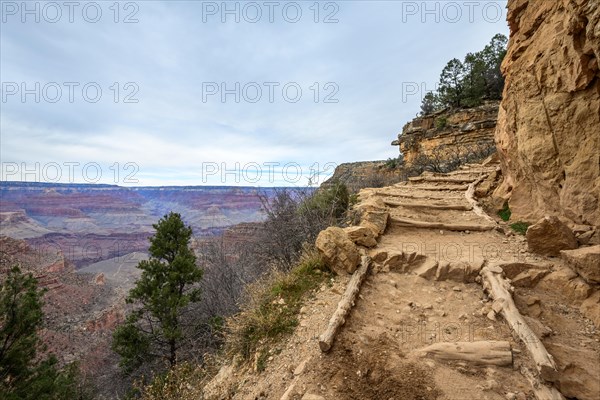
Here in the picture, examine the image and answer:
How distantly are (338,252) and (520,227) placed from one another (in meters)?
3.66

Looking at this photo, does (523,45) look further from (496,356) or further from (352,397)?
(352,397)

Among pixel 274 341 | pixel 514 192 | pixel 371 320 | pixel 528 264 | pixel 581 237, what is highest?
pixel 514 192

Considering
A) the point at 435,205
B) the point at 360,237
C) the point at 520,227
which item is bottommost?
the point at 360,237

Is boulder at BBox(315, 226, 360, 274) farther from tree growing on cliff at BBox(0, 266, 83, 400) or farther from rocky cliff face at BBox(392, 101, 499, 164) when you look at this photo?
rocky cliff face at BBox(392, 101, 499, 164)

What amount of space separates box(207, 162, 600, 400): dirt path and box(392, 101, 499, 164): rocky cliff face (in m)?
14.5

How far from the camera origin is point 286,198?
393 inches

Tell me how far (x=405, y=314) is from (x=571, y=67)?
407cm

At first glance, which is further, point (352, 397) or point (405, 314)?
point (405, 314)

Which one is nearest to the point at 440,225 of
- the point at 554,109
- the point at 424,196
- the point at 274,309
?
the point at 424,196

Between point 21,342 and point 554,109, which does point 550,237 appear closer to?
point 554,109

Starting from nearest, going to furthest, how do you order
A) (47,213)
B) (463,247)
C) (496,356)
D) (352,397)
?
1. (352,397)
2. (496,356)
3. (463,247)
4. (47,213)

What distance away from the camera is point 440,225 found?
243 inches

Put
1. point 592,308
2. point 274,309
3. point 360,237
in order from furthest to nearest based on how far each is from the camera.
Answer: point 360,237 → point 274,309 → point 592,308

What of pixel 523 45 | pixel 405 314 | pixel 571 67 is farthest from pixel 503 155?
pixel 405 314
